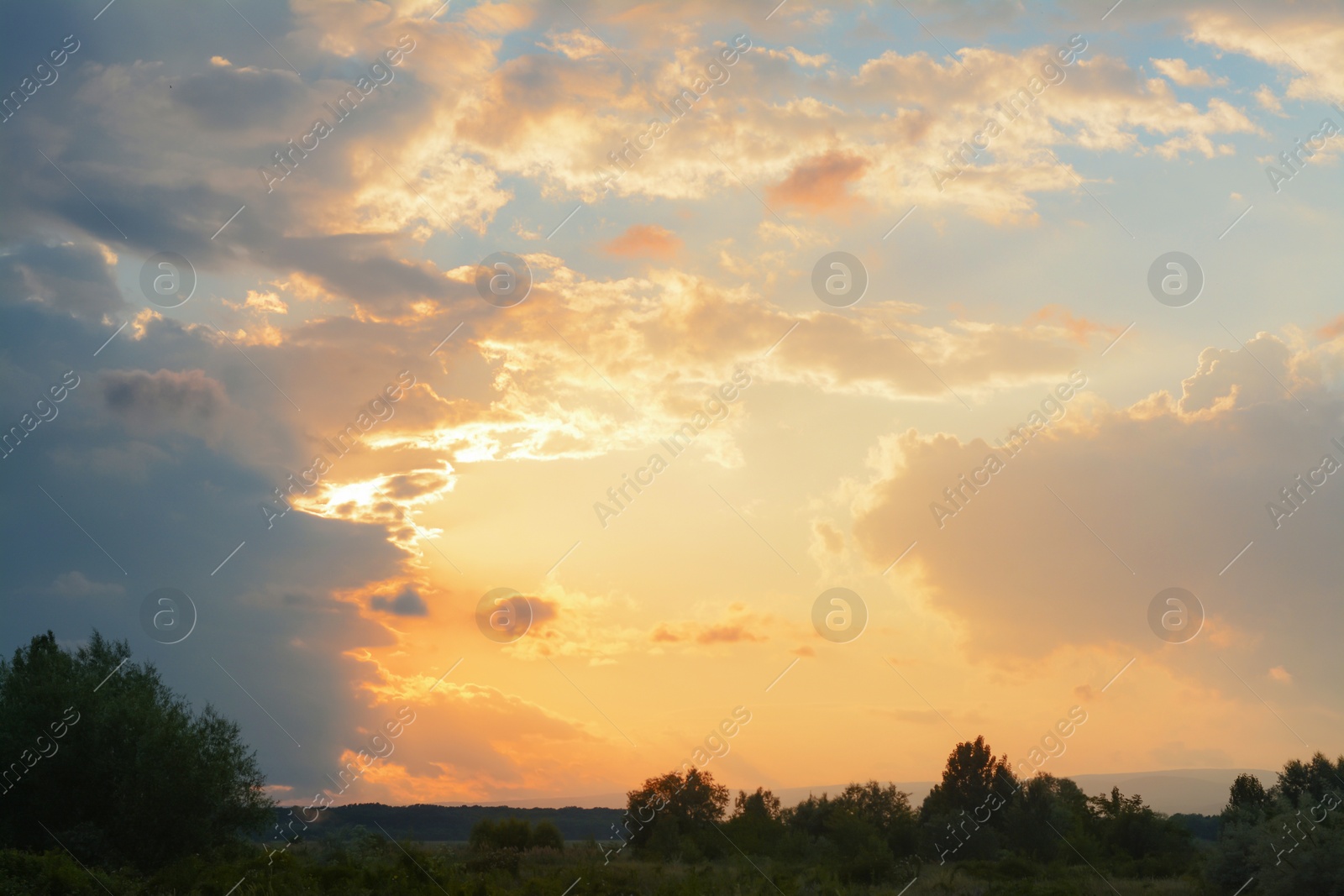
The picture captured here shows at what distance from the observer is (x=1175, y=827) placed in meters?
52.8

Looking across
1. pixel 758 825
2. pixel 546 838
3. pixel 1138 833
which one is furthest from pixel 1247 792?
pixel 546 838

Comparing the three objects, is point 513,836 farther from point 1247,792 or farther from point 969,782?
point 1247,792

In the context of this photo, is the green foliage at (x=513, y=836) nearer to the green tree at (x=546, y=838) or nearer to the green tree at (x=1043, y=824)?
the green tree at (x=546, y=838)

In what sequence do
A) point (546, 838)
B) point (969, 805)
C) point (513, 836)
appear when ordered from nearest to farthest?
point (513, 836) → point (546, 838) → point (969, 805)

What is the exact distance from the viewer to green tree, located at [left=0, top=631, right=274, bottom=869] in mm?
30625

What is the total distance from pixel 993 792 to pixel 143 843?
48495mm

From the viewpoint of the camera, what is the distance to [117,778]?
3156 centimetres

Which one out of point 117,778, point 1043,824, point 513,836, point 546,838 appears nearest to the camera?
point 117,778

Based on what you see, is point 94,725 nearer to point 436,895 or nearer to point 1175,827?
point 436,895

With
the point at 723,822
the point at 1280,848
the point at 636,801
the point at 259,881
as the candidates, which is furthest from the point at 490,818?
the point at 1280,848

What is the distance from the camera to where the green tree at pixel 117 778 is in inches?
1206

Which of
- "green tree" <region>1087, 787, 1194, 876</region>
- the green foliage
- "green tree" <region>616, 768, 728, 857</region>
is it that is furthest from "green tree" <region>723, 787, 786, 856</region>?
"green tree" <region>1087, 787, 1194, 876</region>

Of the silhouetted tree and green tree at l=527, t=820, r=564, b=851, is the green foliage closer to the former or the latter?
green tree at l=527, t=820, r=564, b=851

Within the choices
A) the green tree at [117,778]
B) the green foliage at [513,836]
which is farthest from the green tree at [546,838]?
the green tree at [117,778]
